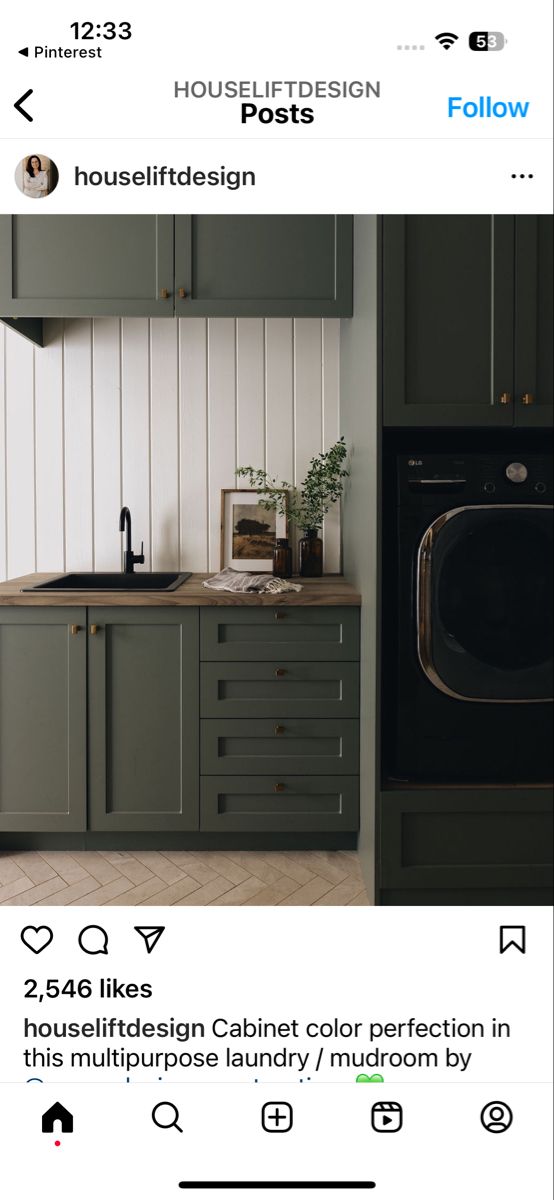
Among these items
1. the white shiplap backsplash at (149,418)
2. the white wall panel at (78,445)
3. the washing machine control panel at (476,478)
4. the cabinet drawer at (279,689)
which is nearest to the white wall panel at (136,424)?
the white shiplap backsplash at (149,418)

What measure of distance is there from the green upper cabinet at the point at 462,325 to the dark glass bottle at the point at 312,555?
2.55 feet

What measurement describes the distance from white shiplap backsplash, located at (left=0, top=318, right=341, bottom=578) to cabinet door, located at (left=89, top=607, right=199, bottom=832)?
53 cm

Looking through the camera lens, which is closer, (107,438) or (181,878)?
(181,878)

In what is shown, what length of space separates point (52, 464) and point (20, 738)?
91 centimetres

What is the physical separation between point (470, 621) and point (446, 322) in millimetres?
625

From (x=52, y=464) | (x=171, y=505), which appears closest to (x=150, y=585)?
(x=171, y=505)

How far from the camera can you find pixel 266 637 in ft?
6.40

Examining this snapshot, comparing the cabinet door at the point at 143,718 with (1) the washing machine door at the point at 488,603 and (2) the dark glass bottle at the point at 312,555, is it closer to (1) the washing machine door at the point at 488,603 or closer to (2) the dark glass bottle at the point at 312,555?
(2) the dark glass bottle at the point at 312,555

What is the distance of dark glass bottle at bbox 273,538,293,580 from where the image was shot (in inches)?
91.3
